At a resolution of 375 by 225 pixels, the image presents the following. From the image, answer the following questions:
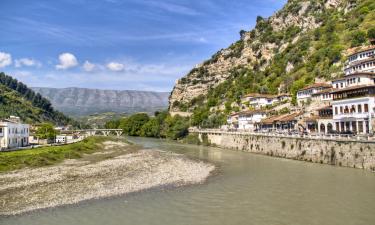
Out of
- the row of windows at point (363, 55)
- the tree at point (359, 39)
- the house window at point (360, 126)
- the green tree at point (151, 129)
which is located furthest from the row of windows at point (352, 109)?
the green tree at point (151, 129)

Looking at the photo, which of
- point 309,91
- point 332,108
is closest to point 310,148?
point 332,108

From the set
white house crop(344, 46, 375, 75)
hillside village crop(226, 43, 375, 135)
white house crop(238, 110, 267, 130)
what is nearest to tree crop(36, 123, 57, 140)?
hillside village crop(226, 43, 375, 135)

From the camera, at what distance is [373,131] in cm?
5184

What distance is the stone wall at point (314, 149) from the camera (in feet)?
149

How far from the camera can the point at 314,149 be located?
55.6m

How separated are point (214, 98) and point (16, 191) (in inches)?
5377

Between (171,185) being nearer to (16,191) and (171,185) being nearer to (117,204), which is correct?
(117,204)

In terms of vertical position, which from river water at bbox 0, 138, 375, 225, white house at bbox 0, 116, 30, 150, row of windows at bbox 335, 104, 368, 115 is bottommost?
river water at bbox 0, 138, 375, 225

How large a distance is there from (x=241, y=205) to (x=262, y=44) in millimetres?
151105

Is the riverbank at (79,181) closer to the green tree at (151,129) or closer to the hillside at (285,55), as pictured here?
the hillside at (285,55)

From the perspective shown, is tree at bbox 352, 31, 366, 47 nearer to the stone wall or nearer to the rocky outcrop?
the rocky outcrop

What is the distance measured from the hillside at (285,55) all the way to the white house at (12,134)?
66.6 metres

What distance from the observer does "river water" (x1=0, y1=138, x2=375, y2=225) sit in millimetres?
25703

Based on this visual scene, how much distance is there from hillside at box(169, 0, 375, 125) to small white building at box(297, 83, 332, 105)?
31.5ft
